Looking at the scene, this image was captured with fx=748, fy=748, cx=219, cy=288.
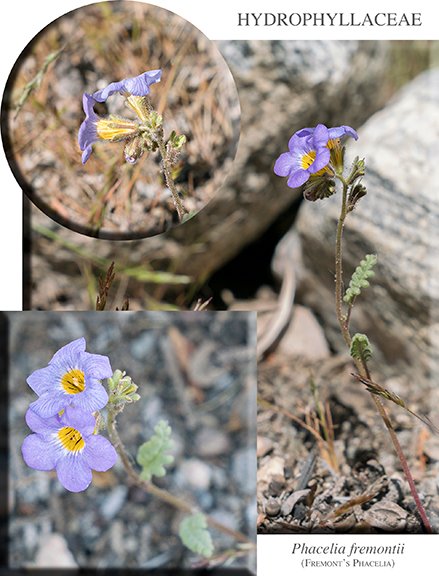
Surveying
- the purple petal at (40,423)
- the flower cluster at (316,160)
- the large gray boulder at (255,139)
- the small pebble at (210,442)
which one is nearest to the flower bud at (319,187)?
the flower cluster at (316,160)

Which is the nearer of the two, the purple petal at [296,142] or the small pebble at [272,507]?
the purple petal at [296,142]

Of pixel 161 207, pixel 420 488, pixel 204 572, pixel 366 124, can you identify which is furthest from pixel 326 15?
pixel 204 572

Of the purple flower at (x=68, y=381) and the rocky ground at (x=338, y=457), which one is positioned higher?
the purple flower at (x=68, y=381)

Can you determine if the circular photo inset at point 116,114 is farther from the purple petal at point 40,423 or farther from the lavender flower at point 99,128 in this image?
the purple petal at point 40,423

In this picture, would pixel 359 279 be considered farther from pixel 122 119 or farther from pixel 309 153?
pixel 122 119

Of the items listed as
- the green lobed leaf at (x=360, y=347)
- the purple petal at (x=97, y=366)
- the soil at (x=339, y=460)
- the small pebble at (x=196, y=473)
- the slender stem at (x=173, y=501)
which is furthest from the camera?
the small pebble at (x=196, y=473)
